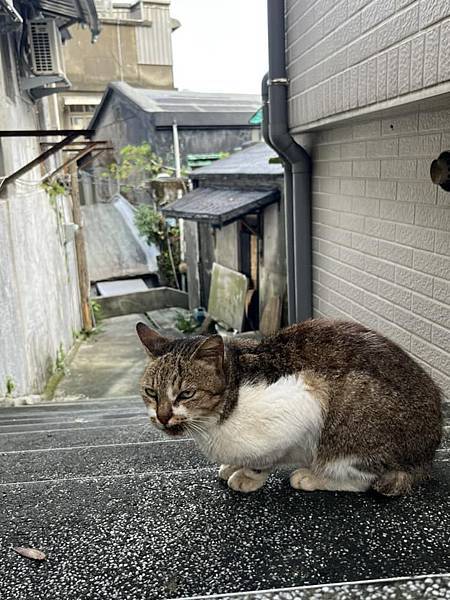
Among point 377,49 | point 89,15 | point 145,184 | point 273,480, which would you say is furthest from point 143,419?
point 145,184

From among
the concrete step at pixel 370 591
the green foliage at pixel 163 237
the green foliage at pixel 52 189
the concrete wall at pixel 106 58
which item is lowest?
the green foliage at pixel 163 237

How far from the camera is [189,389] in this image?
1734mm

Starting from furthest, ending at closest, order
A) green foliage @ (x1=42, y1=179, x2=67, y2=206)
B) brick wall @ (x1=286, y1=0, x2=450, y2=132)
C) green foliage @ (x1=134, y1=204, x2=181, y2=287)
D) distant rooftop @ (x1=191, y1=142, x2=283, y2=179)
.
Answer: green foliage @ (x1=134, y1=204, x2=181, y2=287) < green foliage @ (x1=42, y1=179, x2=67, y2=206) < distant rooftop @ (x1=191, y1=142, x2=283, y2=179) < brick wall @ (x1=286, y1=0, x2=450, y2=132)

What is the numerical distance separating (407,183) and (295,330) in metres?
2.39

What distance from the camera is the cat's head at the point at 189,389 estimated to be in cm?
173

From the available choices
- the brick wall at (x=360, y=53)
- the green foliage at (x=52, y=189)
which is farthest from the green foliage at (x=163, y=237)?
the brick wall at (x=360, y=53)

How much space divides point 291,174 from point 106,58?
56.7 feet

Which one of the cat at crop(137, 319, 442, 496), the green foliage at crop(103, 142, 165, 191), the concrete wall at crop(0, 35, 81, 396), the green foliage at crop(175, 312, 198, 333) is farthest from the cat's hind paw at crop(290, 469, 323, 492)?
the green foliage at crop(103, 142, 165, 191)

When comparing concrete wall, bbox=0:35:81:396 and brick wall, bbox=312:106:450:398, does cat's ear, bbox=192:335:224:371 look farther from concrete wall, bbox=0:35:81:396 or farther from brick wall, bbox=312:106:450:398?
concrete wall, bbox=0:35:81:396

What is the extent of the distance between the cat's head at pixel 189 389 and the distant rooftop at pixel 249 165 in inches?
268

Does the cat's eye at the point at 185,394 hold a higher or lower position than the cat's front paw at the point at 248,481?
higher

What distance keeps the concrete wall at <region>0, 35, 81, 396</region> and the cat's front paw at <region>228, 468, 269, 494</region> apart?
15.8 ft

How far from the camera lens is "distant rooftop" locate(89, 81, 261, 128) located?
15242 mm

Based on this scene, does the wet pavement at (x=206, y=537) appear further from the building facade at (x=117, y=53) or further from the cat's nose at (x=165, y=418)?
the building facade at (x=117, y=53)
